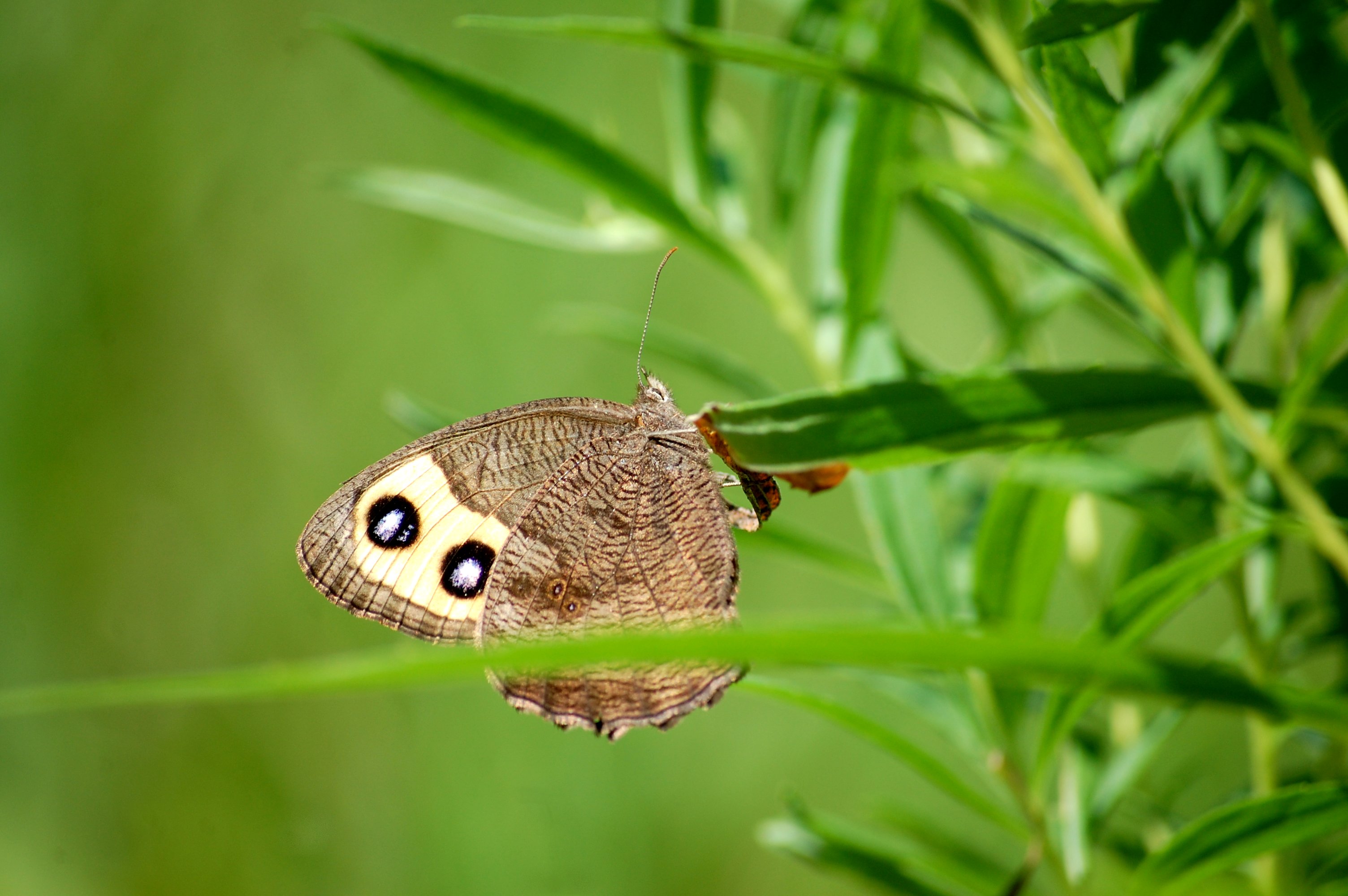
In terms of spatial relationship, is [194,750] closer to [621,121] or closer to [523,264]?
[523,264]

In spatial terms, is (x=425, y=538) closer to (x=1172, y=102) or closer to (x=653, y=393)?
(x=653, y=393)

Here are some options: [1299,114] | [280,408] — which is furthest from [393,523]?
[280,408]

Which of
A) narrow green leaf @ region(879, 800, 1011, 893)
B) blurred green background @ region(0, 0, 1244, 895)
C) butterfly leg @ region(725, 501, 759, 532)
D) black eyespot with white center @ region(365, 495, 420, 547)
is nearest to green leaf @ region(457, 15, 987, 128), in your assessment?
butterfly leg @ region(725, 501, 759, 532)

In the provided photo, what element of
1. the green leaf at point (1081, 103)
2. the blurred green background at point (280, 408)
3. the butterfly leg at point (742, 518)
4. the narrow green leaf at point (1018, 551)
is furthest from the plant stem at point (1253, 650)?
the blurred green background at point (280, 408)

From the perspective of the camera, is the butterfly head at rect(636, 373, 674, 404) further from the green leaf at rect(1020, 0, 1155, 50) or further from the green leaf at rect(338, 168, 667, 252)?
the green leaf at rect(1020, 0, 1155, 50)

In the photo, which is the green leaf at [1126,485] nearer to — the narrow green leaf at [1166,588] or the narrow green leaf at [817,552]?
the narrow green leaf at [1166,588]

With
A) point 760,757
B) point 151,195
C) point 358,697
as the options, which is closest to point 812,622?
point 760,757
